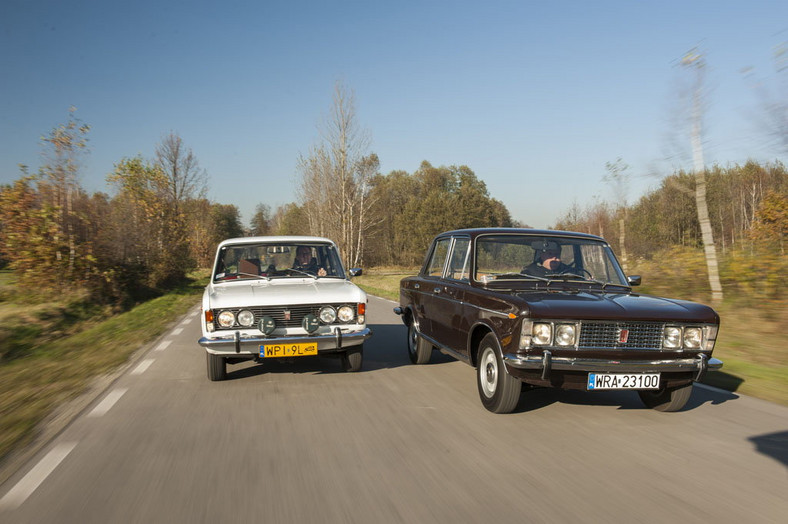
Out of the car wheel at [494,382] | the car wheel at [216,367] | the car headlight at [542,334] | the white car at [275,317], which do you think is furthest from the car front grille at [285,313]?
the car headlight at [542,334]

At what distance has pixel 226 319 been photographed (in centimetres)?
655

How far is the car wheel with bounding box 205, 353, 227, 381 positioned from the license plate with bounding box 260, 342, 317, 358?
665 millimetres

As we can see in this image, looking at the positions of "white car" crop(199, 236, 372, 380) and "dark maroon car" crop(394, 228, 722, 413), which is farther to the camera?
"white car" crop(199, 236, 372, 380)

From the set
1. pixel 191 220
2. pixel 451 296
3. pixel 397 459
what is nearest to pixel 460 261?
pixel 451 296

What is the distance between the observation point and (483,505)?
3.32 m

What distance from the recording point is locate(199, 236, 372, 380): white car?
6.49 meters

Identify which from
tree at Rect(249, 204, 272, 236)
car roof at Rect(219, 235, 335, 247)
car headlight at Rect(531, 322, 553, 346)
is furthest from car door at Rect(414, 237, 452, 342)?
tree at Rect(249, 204, 272, 236)

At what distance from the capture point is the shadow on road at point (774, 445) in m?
4.25

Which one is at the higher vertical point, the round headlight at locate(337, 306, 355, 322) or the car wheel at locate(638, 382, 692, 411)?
the round headlight at locate(337, 306, 355, 322)

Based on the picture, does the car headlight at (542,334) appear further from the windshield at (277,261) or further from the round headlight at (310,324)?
the windshield at (277,261)

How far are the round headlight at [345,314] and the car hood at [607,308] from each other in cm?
217

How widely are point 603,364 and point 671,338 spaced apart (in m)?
0.71

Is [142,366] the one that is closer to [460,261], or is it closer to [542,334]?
[460,261]

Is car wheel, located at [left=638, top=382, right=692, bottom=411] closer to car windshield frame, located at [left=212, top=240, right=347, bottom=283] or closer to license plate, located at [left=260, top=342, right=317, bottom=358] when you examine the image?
license plate, located at [left=260, top=342, right=317, bottom=358]
